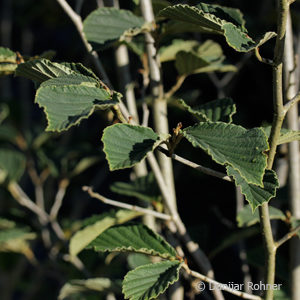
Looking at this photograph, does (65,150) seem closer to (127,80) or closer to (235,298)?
(127,80)

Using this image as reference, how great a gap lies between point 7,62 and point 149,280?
36 centimetres

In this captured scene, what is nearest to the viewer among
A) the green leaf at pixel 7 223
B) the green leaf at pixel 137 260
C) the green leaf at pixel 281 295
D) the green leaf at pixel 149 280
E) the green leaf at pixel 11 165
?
the green leaf at pixel 149 280

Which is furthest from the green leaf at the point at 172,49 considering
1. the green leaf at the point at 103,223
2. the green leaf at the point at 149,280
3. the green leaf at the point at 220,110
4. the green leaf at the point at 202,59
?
the green leaf at the point at 149,280

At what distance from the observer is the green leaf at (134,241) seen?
2.04ft

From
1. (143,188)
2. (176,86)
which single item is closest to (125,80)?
(176,86)

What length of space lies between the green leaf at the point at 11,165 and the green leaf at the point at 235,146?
30.4 inches

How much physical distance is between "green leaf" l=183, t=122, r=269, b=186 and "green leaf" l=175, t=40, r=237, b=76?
28 centimetres

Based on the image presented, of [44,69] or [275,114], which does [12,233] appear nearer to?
[44,69]

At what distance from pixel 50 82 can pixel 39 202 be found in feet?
2.77

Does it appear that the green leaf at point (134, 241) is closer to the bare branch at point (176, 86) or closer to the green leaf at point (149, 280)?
the green leaf at point (149, 280)

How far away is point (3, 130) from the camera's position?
1276 millimetres

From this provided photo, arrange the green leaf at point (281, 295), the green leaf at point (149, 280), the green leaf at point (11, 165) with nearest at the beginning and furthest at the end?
1. the green leaf at point (149, 280)
2. the green leaf at point (281, 295)
3. the green leaf at point (11, 165)

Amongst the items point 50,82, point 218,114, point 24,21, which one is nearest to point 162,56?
point 218,114

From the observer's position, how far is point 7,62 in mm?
604
